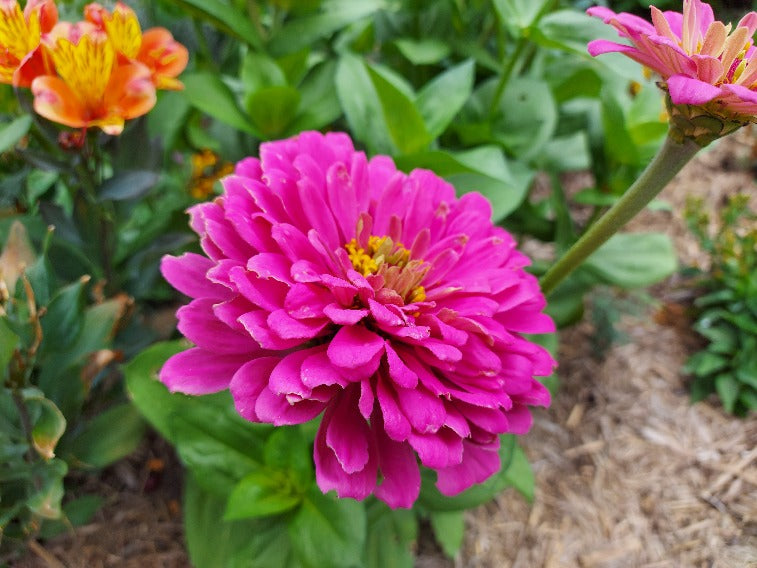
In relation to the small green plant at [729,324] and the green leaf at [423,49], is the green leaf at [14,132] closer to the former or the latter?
the green leaf at [423,49]

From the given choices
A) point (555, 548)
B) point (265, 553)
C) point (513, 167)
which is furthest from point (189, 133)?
point (555, 548)

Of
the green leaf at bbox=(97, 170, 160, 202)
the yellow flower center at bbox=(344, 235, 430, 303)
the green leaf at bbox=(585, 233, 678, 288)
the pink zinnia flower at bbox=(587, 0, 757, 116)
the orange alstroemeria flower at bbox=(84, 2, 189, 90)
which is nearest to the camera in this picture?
the pink zinnia flower at bbox=(587, 0, 757, 116)

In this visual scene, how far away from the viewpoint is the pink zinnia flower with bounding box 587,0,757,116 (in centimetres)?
44

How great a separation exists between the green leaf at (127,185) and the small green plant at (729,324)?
961 mm

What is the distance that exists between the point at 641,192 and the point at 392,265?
242 millimetres

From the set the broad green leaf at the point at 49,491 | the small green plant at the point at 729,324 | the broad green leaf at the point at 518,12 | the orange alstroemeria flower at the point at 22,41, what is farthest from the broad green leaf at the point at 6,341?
the small green plant at the point at 729,324

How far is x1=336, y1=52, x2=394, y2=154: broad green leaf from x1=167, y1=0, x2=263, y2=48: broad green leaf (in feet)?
0.47

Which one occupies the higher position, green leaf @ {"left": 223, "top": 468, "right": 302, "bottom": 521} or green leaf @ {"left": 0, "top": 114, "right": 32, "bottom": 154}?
green leaf @ {"left": 0, "top": 114, "right": 32, "bottom": 154}

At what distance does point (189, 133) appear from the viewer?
A: 42.9 inches

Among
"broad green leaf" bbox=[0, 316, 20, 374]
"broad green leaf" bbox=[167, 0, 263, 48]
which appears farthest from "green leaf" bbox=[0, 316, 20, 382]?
"broad green leaf" bbox=[167, 0, 263, 48]

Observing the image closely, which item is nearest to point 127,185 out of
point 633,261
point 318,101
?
point 318,101

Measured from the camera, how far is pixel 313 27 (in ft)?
3.14

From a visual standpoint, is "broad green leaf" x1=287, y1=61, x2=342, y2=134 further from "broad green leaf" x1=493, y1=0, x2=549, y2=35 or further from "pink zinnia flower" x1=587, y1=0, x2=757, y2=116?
"pink zinnia flower" x1=587, y1=0, x2=757, y2=116

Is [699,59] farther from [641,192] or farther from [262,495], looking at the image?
[262,495]
